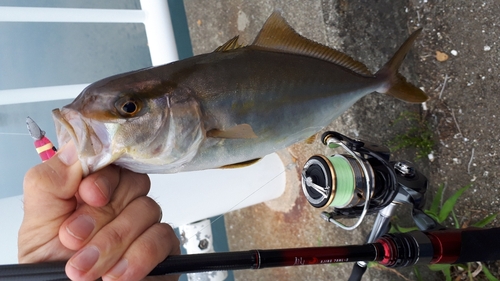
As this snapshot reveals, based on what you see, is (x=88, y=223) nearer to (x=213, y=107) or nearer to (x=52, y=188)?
(x=52, y=188)

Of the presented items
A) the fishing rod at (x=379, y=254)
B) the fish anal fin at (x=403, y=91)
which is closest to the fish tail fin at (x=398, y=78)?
the fish anal fin at (x=403, y=91)

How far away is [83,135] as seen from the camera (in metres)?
0.88

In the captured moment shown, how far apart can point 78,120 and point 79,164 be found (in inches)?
4.1

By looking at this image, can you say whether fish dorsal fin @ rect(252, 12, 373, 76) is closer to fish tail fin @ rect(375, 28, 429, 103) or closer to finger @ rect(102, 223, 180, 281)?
fish tail fin @ rect(375, 28, 429, 103)

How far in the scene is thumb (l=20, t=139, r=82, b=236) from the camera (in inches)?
35.6

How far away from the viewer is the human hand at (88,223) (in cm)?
91

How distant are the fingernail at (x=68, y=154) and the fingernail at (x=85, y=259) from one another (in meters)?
0.21

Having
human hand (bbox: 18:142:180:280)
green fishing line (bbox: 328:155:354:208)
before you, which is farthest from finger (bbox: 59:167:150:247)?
green fishing line (bbox: 328:155:354:208)

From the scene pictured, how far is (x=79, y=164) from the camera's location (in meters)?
0.91

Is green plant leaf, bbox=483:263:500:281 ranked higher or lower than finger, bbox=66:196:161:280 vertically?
lower

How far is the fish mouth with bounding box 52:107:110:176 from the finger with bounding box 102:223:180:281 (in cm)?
24

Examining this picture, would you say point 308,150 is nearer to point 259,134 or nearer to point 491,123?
point 491,123

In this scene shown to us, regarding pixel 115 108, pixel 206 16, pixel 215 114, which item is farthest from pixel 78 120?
pixel 206 16

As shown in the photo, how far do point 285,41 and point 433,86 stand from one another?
1.59 m
